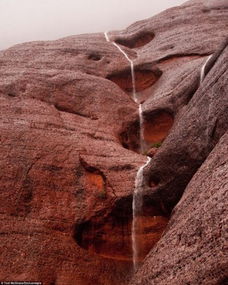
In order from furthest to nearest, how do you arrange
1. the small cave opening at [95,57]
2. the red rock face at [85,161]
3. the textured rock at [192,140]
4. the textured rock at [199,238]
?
1. the small cave opening at [95,57]
2. the red rock face at [85,161]
3. the textured rock at [192,140]
4. the textured rock at [199,238]

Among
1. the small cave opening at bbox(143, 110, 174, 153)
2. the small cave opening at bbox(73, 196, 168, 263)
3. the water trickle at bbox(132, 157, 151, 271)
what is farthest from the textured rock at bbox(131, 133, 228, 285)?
the small cave opening at bbox(143, 110, 174, 153)

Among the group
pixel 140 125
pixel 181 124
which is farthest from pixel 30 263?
pixel 140 125

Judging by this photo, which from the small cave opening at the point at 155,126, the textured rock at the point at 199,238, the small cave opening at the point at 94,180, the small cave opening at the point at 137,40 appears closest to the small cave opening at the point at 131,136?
the small cave opening at the point at 155,126

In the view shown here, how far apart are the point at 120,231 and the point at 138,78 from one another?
1576 cm

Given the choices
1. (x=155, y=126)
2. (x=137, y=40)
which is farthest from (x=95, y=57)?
(x=155, y=126)

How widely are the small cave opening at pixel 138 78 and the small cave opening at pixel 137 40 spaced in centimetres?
686

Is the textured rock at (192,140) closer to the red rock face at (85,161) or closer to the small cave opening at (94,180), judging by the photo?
the red rock face at (85,161)

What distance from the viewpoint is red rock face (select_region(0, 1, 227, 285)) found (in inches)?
728

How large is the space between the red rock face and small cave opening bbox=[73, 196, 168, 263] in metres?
0.04

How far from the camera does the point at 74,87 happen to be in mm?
28500

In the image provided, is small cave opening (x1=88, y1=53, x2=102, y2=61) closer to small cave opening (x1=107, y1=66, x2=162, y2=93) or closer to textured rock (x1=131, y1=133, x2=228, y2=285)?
small cave opening (x1=107, y1=66, x2=162, y2=93)

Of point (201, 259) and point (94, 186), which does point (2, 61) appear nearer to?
point (94, 186)

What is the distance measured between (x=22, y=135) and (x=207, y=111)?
28.6ft

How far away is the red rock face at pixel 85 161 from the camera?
18.5 meters
